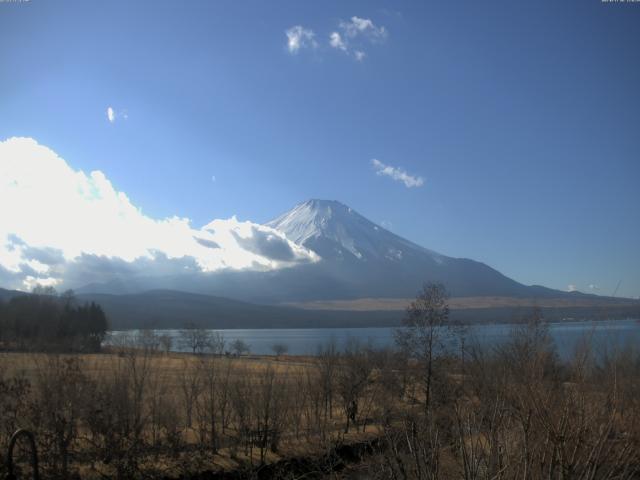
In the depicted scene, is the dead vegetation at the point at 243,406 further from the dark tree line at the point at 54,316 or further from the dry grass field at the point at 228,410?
the dark tree line at the point at 54,316

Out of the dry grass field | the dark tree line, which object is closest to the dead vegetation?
the dry grass field

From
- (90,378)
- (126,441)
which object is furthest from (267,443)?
(90,378)

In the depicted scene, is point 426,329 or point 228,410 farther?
point 426,329

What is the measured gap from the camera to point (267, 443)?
26.5 metres

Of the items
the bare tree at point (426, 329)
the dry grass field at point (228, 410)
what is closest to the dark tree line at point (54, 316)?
the dry grass field at point (228, 410)

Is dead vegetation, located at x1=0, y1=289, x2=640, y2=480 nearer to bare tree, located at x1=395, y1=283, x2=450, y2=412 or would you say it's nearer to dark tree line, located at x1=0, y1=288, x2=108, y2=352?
bare tree, located at x1=395, y1=283, x2=450, y2=412

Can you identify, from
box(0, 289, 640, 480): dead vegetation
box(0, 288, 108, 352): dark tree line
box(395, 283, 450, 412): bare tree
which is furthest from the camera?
box(0, 288, 108, 352): dark tree line

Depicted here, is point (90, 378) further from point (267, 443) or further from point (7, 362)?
point (267, 443)

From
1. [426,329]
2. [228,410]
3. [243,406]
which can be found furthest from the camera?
[426,329]

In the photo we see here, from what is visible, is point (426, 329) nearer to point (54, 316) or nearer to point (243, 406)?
point (243, 406)

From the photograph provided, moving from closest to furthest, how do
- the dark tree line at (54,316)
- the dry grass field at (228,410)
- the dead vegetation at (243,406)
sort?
the dead vegetation at (243,406) → the dry grass field at (228,410) → the dark tree line at (54,316)

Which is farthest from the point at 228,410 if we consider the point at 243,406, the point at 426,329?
the point at 426,329

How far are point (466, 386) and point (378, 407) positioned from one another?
25.8 ft

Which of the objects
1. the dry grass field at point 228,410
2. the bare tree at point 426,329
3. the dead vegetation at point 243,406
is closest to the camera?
the dead vegetation at point 243,406
